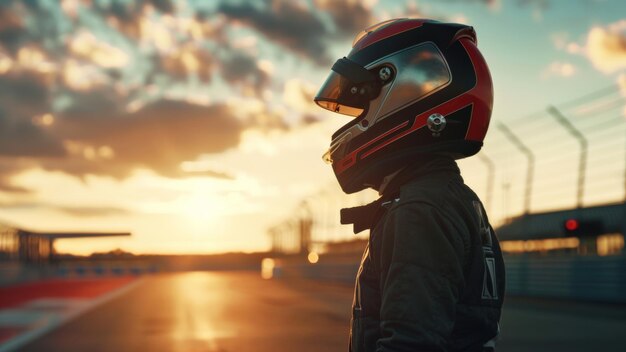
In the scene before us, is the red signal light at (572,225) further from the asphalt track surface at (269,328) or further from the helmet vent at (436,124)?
the helmet vent at (436,124)

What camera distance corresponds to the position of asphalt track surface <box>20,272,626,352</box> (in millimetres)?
10609

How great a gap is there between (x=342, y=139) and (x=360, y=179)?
160mm

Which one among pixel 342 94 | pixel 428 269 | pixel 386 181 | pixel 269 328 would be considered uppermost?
pixel 342 94

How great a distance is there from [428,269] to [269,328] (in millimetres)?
11126

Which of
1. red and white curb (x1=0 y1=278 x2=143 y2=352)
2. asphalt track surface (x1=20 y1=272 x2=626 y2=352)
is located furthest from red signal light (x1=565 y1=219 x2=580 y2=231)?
red and white curb (x1=0 y1=278 x2=143 y2=352)

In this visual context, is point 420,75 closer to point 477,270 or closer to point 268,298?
point 477,270

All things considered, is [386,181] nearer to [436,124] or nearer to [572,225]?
[436,124]

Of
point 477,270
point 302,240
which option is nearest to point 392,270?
point 477,270

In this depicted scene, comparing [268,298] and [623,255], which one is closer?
[623,255]

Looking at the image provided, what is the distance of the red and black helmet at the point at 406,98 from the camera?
254 centimetres

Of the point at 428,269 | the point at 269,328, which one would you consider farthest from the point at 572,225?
the point at 428,269

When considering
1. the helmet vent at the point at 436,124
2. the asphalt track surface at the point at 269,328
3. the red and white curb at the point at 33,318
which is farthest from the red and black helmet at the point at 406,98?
the red and white curb at the point at 33,318

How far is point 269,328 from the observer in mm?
13055

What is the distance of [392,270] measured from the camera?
2.20 m
